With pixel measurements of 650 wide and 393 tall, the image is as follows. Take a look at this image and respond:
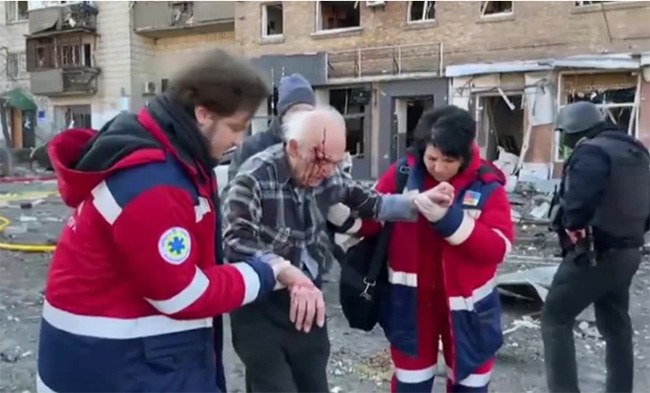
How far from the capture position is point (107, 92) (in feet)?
101

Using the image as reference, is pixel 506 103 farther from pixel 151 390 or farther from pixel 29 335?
pixel 151 390

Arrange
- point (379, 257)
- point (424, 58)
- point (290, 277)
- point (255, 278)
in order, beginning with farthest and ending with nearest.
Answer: point (424, 58) → point (379, 257) → point (290, 277) → point (255, 278)

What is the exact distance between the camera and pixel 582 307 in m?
3.62

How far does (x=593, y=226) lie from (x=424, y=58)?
19.0 meters

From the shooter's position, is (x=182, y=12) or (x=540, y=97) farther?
(x=182, y=12)

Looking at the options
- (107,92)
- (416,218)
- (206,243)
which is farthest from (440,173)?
(107,92)

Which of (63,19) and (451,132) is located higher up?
(63,19)

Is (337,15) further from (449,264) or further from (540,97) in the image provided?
(449,264)

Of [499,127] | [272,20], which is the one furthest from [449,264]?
[272,20]

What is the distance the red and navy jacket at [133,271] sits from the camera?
169 cm

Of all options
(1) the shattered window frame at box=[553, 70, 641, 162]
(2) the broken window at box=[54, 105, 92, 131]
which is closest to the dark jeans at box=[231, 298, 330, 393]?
(1) the shattered window frame at box=[553, 70, 641, 162]

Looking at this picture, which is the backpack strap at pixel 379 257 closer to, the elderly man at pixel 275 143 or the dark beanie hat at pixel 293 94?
the elderly man at pixel 275 143

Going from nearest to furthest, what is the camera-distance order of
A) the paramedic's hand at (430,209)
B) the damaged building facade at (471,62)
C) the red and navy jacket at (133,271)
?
the red and navy jacket at (133,271) < the paramedic's hand at (430,209) < the damaged building facade at (471,62)

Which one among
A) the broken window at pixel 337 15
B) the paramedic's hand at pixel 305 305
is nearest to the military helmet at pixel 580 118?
the paramedic's hand at pixel 305 305
